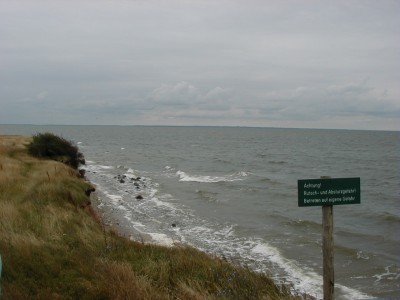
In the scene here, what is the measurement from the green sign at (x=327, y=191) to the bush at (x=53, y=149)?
25.5 metres

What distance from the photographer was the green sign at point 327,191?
5617 mm

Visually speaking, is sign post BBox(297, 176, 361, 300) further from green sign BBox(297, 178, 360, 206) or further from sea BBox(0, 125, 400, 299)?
sea BBox(0, 125, 400, 299)

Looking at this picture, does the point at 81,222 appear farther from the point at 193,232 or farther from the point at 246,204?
the point at 246,204

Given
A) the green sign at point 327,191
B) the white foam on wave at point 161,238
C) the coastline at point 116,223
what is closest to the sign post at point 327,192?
the green sign at point 327,191

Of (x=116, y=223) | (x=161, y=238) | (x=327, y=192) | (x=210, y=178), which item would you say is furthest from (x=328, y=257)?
(x=210, y=178)

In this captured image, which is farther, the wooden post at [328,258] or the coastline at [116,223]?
the coastline at [116,223]

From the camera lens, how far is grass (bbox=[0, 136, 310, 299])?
5668 mm

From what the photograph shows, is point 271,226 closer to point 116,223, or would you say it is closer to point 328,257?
point 116,223

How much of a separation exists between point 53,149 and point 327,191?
26390mm

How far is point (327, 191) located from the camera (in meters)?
5.69

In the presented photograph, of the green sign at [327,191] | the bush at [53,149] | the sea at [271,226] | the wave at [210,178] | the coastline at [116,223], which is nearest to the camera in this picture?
the green sign at [327,191]

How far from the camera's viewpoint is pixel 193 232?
18.4 m

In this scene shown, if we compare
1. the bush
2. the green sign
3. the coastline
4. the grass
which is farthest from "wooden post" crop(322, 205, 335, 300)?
the bush

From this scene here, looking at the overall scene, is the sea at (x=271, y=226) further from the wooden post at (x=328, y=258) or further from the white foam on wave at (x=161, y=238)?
the wooden post at (x=328, y=258)
